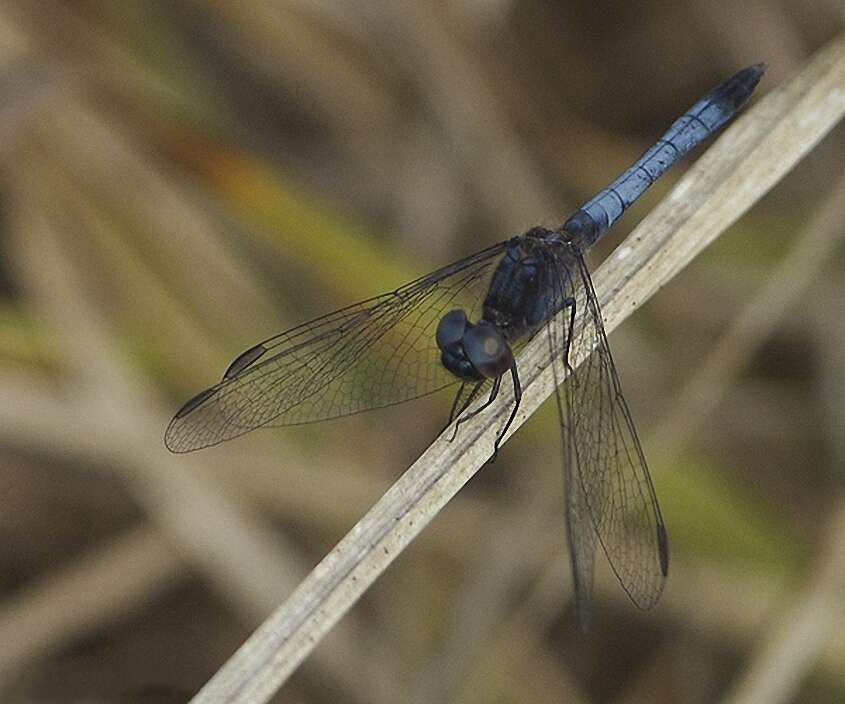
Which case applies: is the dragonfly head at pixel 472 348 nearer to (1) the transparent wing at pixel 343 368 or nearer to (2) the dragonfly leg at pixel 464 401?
(2) the dragonfly leg at pixel 464 401

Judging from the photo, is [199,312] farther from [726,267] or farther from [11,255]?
[726,267]

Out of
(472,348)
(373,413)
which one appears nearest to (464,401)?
(472,348)

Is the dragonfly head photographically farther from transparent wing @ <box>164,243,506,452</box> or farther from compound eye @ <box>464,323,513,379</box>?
transparent wing @ <box>164,243,506,452</box>

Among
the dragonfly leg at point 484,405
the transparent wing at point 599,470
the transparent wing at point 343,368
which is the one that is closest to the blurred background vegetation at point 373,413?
the transparent wing at point 343,368

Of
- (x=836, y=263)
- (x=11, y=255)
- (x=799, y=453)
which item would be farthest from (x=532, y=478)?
(x=11, y=255)

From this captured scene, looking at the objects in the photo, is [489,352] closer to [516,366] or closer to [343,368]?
[516,366]
